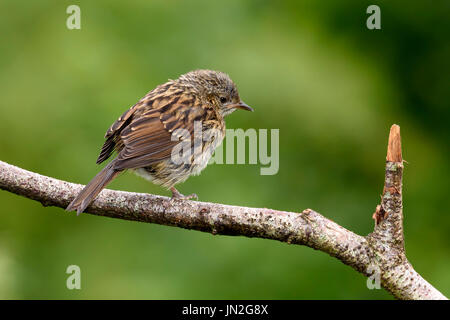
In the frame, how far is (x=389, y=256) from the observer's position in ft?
12.0

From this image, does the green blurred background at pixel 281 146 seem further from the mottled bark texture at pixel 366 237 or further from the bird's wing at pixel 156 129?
the mottled bark texture at pixel 366 237

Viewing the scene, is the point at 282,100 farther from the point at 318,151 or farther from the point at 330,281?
the point at 330,281

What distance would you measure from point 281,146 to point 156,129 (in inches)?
49.5

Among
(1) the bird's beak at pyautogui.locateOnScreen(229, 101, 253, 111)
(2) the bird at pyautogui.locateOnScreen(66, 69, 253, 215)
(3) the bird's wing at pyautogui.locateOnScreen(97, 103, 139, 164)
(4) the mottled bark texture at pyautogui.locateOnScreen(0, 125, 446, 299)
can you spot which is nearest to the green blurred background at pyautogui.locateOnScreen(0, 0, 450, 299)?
(1) the bird's beak at pyautogui.locateOnScreen(229, 101, 253, 111)

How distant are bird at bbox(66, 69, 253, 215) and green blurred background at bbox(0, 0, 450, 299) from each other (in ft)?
1.96

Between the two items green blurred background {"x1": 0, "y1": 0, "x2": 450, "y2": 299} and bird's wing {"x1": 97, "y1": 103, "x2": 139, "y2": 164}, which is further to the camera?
green blurred background {"x1": 0, "y1": 0, "x2": 450, "y2": 299}

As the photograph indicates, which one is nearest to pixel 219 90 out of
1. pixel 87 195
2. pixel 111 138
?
pixel 111 138

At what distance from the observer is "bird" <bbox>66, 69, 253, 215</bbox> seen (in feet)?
15.1

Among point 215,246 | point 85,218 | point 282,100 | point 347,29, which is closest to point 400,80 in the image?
point 347,29

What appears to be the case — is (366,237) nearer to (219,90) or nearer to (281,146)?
(281,146)

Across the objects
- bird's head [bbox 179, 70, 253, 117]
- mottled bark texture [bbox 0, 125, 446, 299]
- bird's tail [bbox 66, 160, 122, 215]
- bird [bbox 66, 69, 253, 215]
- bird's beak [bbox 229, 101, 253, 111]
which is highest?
bird's head [bbox 179, 70, 253, 117]

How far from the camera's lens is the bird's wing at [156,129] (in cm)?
458

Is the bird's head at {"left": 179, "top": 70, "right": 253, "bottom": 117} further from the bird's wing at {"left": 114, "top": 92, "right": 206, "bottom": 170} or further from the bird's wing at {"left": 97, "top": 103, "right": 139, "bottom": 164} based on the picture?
the bird's wing at {"left": 97, "top": 103, "right": 139, "bottom": 164}

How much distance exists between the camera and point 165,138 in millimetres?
4758
